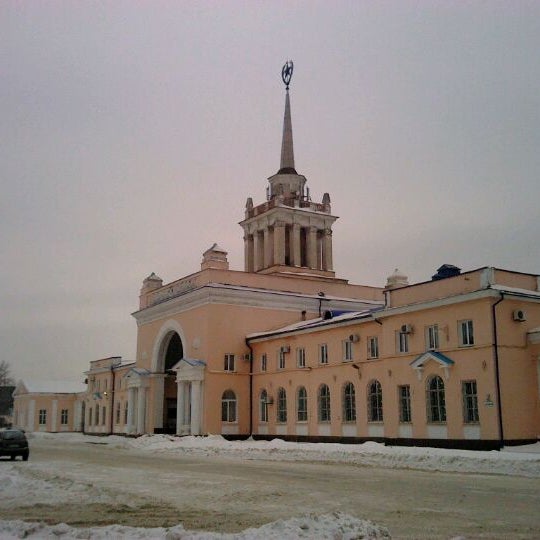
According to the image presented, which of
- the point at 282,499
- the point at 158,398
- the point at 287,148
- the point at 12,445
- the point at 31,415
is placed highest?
the point at 287,148

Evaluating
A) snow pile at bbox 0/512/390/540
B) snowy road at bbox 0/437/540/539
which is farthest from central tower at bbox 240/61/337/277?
snow pile at bbox 0/512/390/540

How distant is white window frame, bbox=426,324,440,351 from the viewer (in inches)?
1113

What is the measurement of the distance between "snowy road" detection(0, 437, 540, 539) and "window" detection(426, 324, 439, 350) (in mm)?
8444

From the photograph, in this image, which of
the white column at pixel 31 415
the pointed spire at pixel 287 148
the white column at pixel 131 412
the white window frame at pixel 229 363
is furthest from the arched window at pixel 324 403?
the white column at pixel 31 415

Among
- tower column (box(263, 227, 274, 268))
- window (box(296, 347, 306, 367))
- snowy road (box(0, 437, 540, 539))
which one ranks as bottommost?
snowy road (box(0, 437, 540, 539))

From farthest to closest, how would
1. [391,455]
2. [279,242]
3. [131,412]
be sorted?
[279,242] → [131,412] → [391,455]

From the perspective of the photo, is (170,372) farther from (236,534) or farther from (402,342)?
(236,534)

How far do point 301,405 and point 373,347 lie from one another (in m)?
6.79

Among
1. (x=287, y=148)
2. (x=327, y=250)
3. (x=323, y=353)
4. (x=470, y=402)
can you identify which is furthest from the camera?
(x=287, y=148)

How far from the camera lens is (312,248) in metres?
52.0

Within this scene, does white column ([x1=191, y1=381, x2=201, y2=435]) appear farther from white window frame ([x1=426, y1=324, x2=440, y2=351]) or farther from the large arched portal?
white window frame ([x1=426, y1=324, x2=440, y2=351])

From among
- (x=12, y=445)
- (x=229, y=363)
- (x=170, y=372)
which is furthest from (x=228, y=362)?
(x=12, y=445)

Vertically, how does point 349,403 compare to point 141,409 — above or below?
above

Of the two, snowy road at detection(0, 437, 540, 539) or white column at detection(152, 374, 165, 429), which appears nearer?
snowy road at detection(0, 437, 540, 539)
